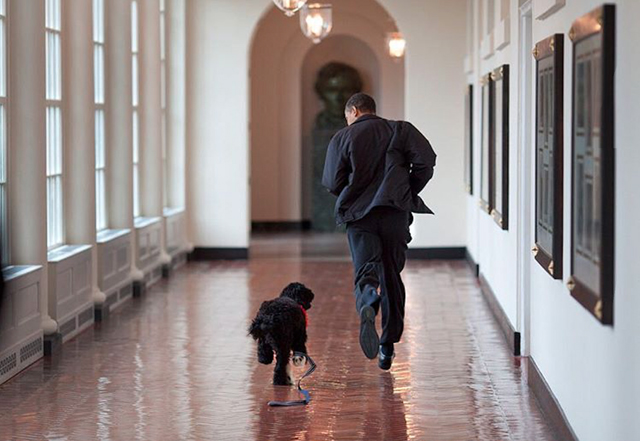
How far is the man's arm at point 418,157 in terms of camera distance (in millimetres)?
7633

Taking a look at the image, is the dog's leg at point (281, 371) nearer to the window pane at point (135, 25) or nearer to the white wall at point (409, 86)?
the window pane at point (135, 25)

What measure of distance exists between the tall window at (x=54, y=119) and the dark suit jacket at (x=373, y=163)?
2953 mm

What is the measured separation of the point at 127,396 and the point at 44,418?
2.28 ft

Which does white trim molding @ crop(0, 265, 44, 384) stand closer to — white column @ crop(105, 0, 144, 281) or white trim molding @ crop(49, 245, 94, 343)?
white trim molding @ crop(49, 245, 94, 343)

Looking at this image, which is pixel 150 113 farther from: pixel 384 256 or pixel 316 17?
pixel 384 256

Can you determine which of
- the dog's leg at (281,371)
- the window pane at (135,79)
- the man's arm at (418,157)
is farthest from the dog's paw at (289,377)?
the window pane at (135,79)

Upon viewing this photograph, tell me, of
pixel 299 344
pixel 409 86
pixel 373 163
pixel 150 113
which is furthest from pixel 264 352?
pixel 409 86

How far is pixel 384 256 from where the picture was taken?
7.73 m

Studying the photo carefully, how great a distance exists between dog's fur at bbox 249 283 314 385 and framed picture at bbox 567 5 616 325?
2071 millimetres

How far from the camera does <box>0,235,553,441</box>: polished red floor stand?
21.0 feet

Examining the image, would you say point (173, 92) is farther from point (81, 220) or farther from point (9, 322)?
point (9, 322)

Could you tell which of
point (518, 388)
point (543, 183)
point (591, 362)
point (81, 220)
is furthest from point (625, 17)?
point (81, 220)

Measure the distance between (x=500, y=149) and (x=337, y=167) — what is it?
265cm

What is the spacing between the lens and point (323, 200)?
20.9 metres
